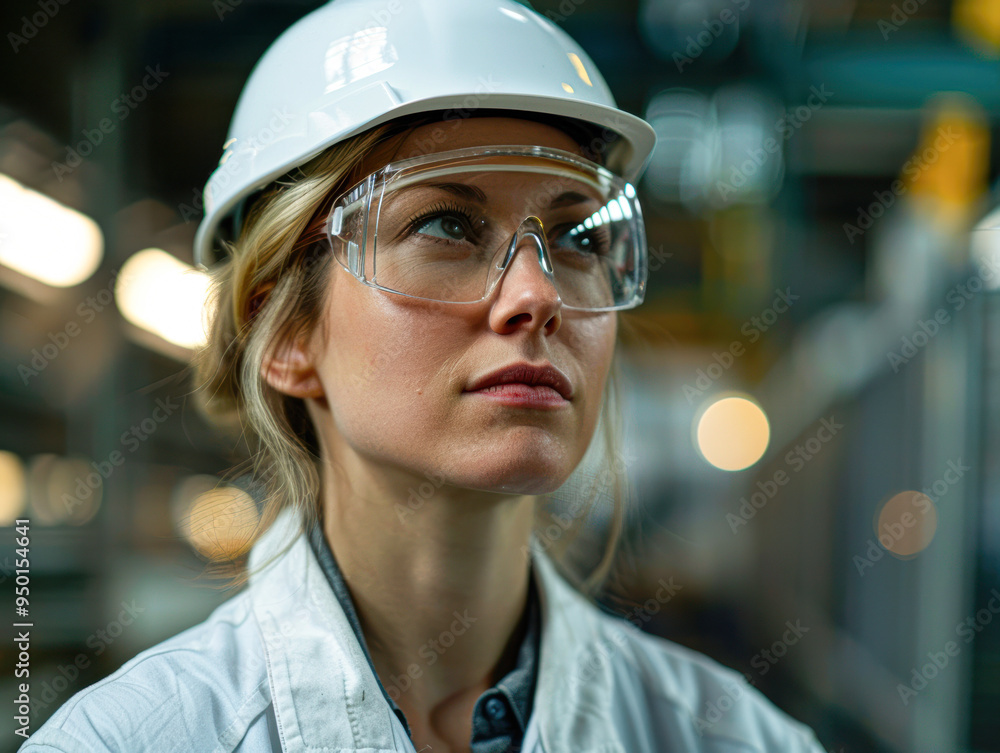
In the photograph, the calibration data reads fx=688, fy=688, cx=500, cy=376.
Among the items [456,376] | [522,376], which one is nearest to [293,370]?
[456,376]

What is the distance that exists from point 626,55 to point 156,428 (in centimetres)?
381

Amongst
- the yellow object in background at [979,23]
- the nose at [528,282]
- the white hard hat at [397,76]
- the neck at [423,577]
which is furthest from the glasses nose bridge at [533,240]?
the yellow object in background at [979,23]

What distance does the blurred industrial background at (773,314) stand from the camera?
3199 millimetres

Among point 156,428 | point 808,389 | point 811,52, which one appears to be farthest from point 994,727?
point 156,428

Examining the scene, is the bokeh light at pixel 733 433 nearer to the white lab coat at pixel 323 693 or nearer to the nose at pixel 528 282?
the white lab coat at pixel 323 693

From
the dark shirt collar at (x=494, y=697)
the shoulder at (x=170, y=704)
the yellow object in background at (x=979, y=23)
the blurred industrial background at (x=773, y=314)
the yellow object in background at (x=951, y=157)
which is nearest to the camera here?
the shoulder at (x=170, y=704)

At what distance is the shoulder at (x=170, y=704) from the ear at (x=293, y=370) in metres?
0.51

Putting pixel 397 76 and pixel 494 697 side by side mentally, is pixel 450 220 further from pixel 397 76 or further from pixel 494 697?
pixel 494 697

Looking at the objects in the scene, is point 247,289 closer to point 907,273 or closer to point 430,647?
→ point 430,647

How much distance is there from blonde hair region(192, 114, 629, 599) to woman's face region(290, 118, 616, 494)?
130 millimetres

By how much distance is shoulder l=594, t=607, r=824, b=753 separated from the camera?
155 cm

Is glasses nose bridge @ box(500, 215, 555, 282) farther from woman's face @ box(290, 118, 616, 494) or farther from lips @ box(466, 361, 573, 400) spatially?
lips @ box(466, 361, 573, 400)

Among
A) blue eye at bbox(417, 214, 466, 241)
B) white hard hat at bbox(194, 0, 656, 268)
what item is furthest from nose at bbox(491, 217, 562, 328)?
white hard hat at bbox(194, 0, 656, 268)

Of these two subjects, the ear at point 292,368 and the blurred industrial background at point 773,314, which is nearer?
the ear at point 292,368
